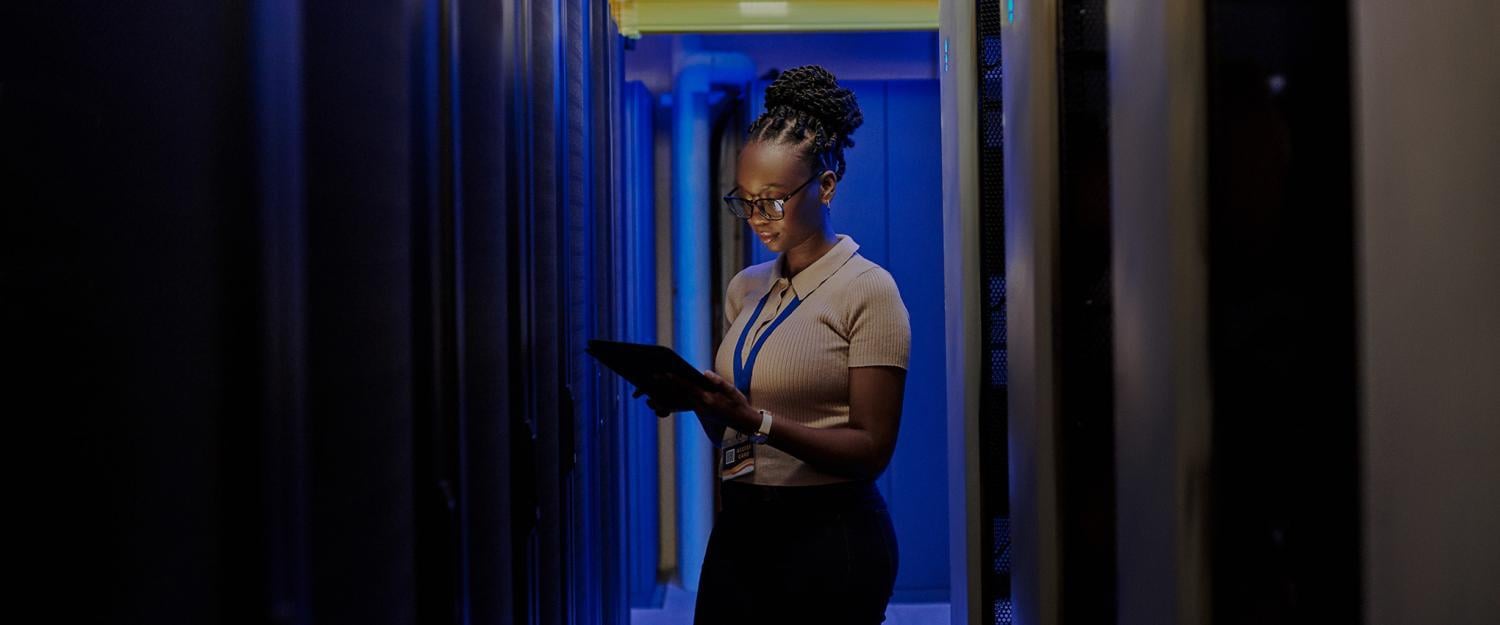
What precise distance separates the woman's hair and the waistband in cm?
63

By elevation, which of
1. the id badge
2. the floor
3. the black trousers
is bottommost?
the floor

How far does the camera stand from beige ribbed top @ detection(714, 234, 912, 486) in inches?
70.8

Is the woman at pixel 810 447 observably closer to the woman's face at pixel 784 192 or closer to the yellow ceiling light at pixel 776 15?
the woman's face at pixel 784 192

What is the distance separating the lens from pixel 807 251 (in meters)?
1.98

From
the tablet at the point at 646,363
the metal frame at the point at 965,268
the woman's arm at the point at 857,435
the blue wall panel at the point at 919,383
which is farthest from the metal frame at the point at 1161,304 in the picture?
the blue wall panel at the point at 919,383

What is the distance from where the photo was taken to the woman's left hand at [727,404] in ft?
5.80

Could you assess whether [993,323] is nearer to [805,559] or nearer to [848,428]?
[848,428]

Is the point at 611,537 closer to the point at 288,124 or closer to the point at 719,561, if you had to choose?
the point at 719,561

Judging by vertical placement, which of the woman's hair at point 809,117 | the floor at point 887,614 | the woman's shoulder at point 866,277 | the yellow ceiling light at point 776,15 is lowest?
Result: the floor at point 887,614

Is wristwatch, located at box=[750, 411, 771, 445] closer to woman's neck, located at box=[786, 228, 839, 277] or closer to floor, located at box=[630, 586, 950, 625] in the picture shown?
woman's neck, located at box=[786, 228, 839, 277]

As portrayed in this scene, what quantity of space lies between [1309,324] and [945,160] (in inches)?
56.8

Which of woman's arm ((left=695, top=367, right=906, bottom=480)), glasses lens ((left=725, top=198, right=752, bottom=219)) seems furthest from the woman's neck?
woman's arm ((left=695, top=367, right=906, bottom=480))

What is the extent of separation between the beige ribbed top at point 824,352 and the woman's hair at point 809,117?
0.30 metres

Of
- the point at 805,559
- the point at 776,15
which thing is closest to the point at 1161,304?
the point at 805,559
